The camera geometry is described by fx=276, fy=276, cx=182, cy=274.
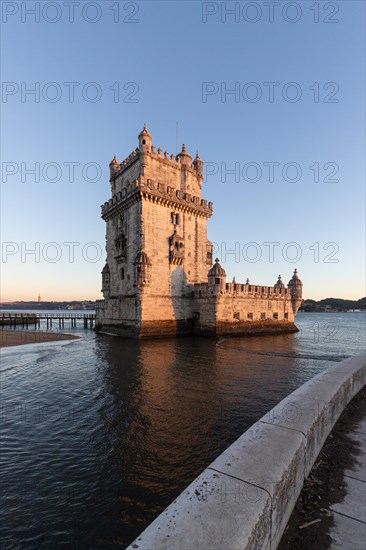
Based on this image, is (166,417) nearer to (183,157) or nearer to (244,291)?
(244,291)

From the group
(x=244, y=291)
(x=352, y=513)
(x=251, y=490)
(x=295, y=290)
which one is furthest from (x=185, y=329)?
(x=251, y=490)

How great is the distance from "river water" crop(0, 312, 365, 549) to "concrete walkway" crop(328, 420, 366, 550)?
3118mm

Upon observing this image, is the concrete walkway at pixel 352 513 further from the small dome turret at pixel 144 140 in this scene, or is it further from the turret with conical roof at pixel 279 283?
the turret with conical roof at pixel 279 283

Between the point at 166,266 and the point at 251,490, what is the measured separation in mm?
28193

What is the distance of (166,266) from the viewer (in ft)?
99.8

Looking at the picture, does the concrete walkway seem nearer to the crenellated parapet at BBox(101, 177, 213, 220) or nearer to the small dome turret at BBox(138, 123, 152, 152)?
the crenellated parapet at BBox(101, 177, 213, 220)

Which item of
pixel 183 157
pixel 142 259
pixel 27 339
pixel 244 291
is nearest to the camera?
pixel 142 259

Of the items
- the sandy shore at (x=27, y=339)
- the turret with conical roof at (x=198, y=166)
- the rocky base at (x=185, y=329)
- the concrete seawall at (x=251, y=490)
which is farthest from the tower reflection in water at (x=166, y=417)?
the turret with conical roof at (x=198, y=166)

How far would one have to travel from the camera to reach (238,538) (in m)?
1.96

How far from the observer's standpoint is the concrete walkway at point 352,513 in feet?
8.26

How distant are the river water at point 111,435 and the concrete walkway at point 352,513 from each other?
3.12m

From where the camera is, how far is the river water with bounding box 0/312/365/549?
4711 mm

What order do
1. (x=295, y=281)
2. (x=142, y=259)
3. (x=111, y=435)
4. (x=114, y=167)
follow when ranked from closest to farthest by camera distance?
(x=111, y=435) → (x=142, y=259) → (x=114, y=167) → (x=295, y=281)

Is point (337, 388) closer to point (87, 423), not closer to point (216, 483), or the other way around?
point (216, 483)
